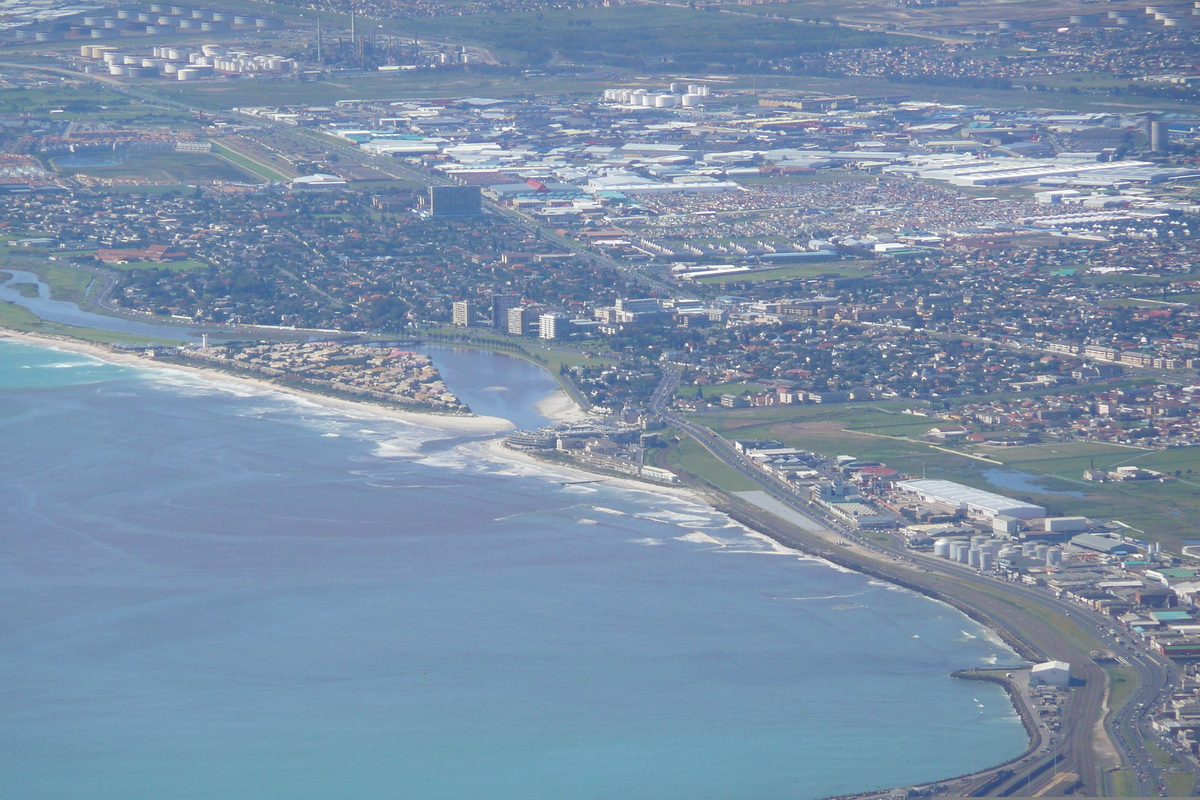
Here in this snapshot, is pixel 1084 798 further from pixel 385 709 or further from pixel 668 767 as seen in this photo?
pixel 385 709

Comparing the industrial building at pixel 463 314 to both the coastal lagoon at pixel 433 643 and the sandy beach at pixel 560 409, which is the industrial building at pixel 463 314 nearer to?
the sandy beach at pixel 560 409

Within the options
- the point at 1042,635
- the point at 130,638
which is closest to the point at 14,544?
the point at 130,638

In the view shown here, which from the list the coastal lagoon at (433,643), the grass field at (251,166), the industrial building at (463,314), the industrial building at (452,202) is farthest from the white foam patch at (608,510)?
the grass field at (251,166)

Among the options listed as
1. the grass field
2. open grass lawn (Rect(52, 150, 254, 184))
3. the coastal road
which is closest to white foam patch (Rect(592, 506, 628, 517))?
the coastal road

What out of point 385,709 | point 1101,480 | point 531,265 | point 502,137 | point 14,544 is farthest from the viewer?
point 502,137

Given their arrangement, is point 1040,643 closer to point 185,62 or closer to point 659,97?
point 659,97

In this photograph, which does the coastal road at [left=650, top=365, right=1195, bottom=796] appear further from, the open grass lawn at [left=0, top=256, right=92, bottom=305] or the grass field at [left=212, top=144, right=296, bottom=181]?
the grass field at [left=212, top=144, right=296, bottom=181]
